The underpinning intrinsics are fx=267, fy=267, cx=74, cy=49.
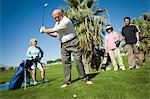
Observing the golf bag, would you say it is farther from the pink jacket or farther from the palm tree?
the palm tree

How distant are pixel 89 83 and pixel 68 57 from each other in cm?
102

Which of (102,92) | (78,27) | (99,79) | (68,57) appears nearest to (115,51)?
(99,79)

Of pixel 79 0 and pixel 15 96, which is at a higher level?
pixel 79 0

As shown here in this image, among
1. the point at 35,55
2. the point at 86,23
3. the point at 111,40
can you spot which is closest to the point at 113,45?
the point at 111,40

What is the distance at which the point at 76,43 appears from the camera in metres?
8.05

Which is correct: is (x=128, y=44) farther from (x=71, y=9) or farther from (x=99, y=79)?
(x=71, y=9)

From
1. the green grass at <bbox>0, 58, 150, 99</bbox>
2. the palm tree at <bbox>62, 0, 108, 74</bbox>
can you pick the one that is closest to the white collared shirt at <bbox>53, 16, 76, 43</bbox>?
the green grass at <bbox>0, 58, 150, 99</bbox>

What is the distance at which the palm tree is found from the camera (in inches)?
1084

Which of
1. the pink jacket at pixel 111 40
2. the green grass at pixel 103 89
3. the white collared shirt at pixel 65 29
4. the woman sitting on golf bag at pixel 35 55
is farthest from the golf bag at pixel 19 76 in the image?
the pink jacket at pixel 111 40

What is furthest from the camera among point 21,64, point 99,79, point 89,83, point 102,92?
point 21,64

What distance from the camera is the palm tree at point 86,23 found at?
27531mm

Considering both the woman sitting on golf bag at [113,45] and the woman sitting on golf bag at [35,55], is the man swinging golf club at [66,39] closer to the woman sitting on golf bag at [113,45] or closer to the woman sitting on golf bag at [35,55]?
the woman sitting on golf bag at [35,55]

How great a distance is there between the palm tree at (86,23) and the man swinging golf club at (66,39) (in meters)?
18.8

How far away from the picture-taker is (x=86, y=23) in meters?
27.7
